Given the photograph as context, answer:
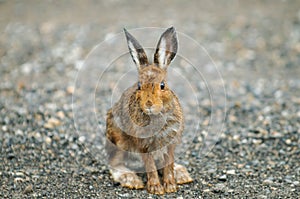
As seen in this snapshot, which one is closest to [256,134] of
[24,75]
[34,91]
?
[34,91]

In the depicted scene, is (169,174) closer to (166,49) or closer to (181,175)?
(181,175)

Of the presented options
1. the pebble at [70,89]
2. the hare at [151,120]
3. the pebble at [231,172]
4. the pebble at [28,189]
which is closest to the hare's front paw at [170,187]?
the hare at [151,120]

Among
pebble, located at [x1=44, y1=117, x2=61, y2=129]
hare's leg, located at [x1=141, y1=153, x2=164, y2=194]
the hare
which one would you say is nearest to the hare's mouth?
the hare

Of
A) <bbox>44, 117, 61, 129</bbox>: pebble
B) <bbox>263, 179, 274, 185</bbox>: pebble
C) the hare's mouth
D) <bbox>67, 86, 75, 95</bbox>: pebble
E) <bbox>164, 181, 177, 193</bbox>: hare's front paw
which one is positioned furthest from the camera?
<bbox>67, 86, 75, 95</bbox>: pebble

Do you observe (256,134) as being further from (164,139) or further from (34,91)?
(34,91)

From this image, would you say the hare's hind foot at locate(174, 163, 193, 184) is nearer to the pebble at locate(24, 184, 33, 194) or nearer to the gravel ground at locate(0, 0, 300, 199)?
the gravel ground at locate(0, 0, 300, 199)

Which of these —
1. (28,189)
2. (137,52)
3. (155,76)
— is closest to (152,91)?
(155,76)
